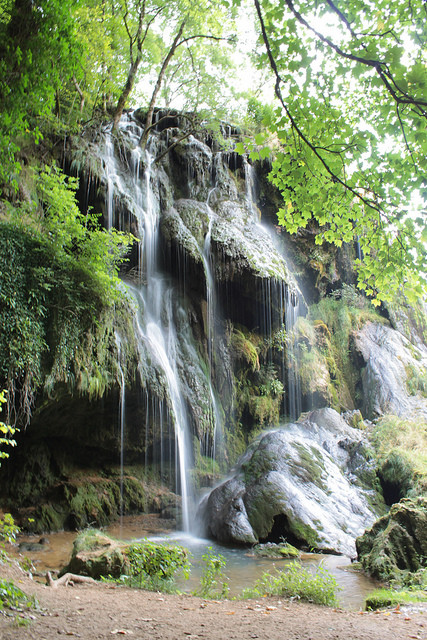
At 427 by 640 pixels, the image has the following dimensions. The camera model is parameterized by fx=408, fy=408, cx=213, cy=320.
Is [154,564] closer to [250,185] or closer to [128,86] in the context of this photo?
[128,86]

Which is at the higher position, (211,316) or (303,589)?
(211,316)

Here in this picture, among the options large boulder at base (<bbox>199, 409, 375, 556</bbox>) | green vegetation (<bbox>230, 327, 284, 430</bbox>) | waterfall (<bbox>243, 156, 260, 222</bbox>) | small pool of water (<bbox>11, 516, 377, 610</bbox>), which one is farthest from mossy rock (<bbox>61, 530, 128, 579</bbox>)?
waterfall (<bbox>243, 156, 260, 222</bbox>)

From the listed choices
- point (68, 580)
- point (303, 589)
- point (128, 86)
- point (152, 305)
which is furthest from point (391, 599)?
point (128, 86)

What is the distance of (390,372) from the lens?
17.3 metres

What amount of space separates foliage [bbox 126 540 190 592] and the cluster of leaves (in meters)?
3.10

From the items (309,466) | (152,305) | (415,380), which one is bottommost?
(309,466)

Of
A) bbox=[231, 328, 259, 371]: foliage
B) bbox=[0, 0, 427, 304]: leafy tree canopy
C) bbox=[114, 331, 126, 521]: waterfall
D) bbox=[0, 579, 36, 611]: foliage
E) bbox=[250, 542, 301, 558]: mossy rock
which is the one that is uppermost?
bbox=[0, 0, 427, 304]: leafy tree canopy

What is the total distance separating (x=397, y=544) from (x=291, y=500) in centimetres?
255

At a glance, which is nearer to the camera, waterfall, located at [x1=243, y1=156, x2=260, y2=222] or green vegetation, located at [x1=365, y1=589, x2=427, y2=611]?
green vegetation, located at [x1=365, y1=589, x2=427, y2=611]

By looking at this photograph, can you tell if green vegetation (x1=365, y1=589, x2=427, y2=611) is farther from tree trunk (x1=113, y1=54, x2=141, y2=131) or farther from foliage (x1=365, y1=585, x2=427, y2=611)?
tree trunk (x1=113, y1=54, x2=141, y2=131)

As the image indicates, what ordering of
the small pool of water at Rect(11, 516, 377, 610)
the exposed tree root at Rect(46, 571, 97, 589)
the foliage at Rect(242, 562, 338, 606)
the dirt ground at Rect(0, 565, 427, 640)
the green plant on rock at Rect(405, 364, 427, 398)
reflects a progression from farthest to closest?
the green plant on rock at Rect(405, 364, 427, 398) < the small pool of water at Rect(11, 516, 377, 610) < the exposed tree root at Rect(46, 571, 97, 589) < the foliage at Rect(242, 562, 338, 606) < the dirt ground at Rect(0, 565, 427, 640)

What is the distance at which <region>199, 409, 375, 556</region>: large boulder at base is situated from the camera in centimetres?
844

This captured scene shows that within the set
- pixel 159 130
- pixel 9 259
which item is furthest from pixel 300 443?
pixel 159 130

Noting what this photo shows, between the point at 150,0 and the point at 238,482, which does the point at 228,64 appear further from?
the point at 238,482
